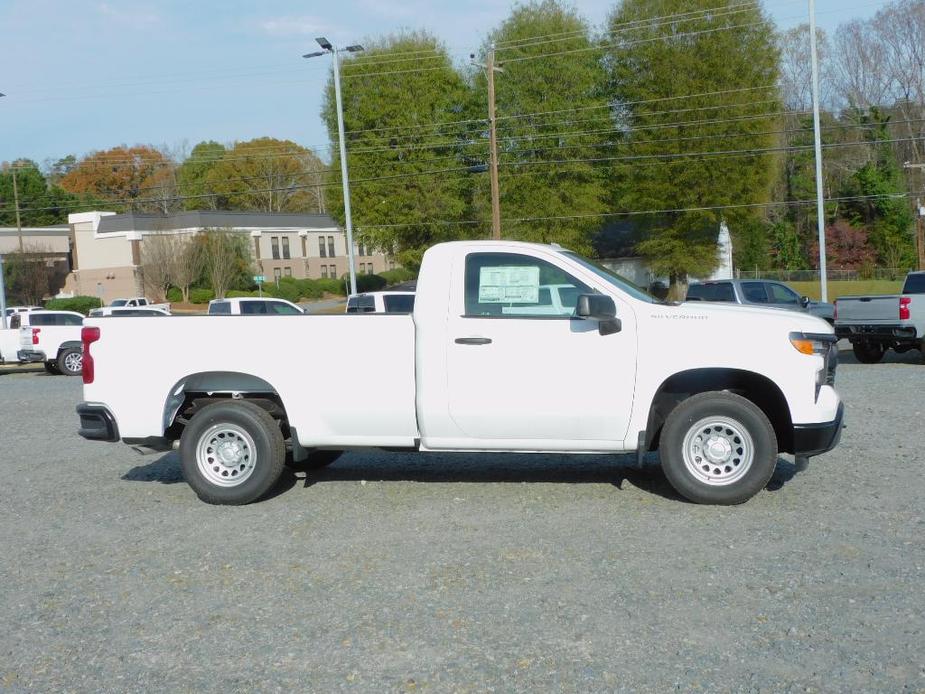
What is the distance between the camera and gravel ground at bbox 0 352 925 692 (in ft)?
16.0

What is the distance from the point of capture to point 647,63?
51375 millimetres

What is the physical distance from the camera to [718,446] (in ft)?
25.9

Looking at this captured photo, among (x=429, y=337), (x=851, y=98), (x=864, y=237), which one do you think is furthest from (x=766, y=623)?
(x=851, y=98)

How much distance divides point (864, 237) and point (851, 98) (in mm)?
11058

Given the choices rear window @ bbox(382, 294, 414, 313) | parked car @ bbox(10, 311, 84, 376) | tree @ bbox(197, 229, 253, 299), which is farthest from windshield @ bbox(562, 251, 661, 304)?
tree @ bbox(197, 229, 253, 299)

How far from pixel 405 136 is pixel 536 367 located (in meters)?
51.5

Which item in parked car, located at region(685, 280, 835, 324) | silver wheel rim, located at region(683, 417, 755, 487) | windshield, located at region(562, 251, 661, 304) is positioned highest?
windshield, located at region(562, 251, 661, 304)

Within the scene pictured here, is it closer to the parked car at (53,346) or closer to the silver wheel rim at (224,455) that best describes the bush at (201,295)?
the parked car at (53,346)

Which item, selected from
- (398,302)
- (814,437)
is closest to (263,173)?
(398,302)

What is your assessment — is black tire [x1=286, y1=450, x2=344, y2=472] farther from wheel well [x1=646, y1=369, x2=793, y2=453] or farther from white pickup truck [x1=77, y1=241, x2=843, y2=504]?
wheel well [x1=646, y1=369, x2=793, y2=453]

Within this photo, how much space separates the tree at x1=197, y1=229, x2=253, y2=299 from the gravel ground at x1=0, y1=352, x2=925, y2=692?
6261 centimetres

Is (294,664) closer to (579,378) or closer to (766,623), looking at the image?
(766,623)

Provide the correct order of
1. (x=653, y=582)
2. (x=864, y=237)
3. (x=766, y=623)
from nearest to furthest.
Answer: (x=766, y=623) → (x=653, y=582) → (x=864, y=237)

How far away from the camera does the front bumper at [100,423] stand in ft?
27.9
